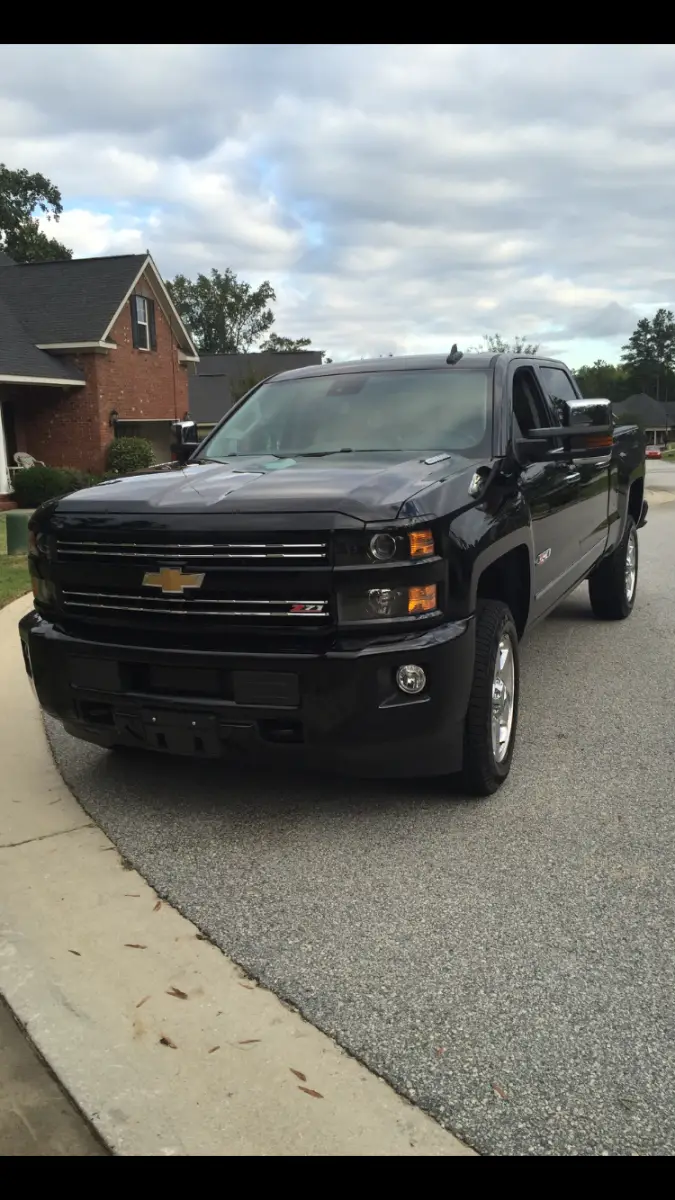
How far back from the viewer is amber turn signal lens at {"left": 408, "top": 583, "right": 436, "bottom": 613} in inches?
134

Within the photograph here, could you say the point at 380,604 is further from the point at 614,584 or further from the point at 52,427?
the point at 52,427

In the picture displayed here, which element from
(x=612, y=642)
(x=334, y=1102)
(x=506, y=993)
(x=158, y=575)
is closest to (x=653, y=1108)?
(x=506, y=993)

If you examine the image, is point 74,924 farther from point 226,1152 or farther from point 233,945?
point 226,1152

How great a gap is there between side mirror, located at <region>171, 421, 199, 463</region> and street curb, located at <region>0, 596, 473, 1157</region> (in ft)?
8.23

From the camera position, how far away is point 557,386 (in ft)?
20.5

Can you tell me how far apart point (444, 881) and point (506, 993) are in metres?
0.67

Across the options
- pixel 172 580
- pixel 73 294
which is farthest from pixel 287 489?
pixel 73 294

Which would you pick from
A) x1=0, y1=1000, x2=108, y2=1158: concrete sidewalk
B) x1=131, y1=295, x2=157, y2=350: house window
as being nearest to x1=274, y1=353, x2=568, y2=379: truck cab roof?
x1=0, y1=1000, x2=108, y2=1158: concrete sidewalk

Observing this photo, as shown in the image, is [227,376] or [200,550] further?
[227,376]

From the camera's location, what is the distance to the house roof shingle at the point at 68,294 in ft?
79.4

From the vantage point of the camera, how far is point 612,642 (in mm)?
6922

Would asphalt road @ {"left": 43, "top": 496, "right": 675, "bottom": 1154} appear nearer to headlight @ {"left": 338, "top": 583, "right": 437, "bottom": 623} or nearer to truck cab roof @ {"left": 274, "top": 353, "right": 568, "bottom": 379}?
headlight @ {"left": 338, "top": 583, "right": 437, "bottom": 623}

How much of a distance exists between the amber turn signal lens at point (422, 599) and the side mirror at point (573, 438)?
1345 mm

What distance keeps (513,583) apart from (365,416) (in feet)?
3.87
